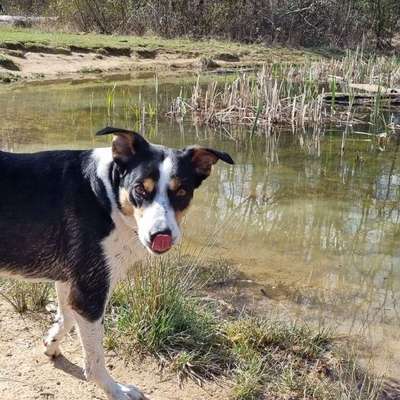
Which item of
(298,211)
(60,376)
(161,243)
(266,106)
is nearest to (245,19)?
A: (266,106)

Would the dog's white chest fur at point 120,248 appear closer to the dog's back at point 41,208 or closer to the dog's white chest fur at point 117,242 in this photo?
the dog's white chest fur at point 117,242

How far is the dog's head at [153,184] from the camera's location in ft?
10.7

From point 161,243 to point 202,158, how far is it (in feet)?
2.45

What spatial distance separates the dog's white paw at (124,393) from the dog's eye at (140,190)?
1268 millimetres

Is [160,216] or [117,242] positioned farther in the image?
[117,242]

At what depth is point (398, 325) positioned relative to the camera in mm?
5184

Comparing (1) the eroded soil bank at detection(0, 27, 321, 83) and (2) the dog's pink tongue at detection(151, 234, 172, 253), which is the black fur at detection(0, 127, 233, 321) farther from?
(1) the eroded soil bank at detection(0, 27, 321, 83)

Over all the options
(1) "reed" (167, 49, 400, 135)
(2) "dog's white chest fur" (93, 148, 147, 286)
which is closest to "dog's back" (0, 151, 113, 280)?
(2) "dog's white chest fur" (93, 148, 147, 286)

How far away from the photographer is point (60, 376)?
3906 millimetres

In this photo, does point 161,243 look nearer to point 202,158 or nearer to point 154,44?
point 202,158

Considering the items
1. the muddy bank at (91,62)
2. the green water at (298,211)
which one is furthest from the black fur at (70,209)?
the muddy bank at (91,62)

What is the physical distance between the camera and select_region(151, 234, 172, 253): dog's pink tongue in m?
3.22

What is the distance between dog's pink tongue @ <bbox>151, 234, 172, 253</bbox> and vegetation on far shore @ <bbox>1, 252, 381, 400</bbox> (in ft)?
3.43

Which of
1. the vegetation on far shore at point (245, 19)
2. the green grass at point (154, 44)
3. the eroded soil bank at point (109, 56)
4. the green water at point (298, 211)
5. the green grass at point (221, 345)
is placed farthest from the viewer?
the vegetation on far shore at point (245, 19)
